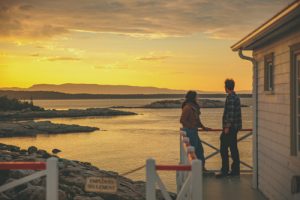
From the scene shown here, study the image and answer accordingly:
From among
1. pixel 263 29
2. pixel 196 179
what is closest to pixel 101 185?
pixel 196 179

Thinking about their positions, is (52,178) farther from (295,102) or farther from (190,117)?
(190,117)

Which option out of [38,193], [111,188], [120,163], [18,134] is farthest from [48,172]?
[18,134]

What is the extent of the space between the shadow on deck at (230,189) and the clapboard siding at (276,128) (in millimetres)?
297

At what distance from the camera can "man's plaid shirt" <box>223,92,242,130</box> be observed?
32.6 ft

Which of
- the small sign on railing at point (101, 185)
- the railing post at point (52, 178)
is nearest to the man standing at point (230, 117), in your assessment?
Answer: the small sign on railing at point (101, 185)

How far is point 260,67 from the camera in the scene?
32.8 feet

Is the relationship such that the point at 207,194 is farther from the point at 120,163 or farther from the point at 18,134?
the point at 18,134

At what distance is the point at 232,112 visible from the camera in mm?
9977

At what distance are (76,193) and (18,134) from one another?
142 feet

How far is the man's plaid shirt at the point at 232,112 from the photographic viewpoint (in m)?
9.95

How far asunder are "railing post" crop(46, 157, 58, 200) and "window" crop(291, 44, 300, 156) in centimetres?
371

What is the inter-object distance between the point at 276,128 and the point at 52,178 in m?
4.51

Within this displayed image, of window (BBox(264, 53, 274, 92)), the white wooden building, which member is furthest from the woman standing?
window (BBox(264, 53, 274, 92))

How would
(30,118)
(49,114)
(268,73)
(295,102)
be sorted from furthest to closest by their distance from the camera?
(49,114), (30,118), (268,73), (295,102)
